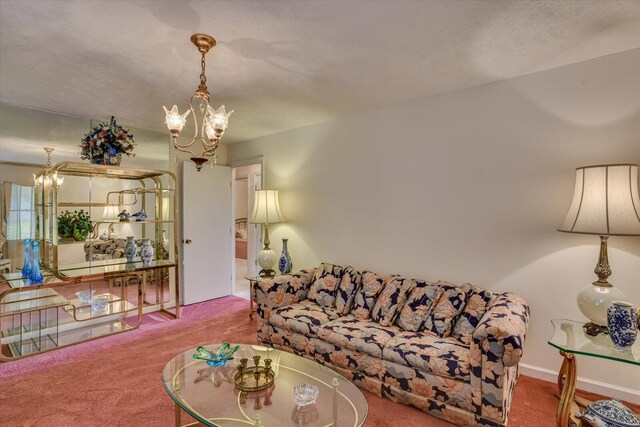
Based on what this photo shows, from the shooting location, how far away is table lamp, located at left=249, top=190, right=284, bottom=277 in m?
3.97

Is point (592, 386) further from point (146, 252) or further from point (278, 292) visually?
point (146, 252)

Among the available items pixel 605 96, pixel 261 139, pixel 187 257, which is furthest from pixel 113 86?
pixel 605 96

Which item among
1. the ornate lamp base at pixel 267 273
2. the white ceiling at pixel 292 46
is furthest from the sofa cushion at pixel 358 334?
the white ceiling at pixel 292 46

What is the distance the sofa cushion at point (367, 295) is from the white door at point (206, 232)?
2.56 meters

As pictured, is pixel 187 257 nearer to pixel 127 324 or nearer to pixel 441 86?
pixel 127 324

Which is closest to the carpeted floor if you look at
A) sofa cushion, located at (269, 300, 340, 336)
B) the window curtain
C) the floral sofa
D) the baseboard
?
the baseboard

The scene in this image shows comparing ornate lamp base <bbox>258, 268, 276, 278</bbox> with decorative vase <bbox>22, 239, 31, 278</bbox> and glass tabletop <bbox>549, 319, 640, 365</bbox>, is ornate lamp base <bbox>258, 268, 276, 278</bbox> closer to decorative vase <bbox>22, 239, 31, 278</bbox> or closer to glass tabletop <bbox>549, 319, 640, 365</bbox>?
decorative vase <bbox>22, 239, 31, 278</bbox>

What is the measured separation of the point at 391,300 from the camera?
279cm

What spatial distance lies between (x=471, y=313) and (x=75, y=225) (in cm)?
399

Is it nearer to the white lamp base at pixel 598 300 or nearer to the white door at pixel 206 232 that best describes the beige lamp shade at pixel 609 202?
the white lamp base at pixel 598 300

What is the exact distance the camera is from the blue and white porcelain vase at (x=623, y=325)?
1692 millimetres

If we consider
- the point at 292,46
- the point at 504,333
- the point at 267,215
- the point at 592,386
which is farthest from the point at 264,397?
the point at 267,215

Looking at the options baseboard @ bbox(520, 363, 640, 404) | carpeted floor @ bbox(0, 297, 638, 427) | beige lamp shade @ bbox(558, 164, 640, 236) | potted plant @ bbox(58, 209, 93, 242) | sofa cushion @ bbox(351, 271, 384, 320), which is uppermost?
beige lamp shade @ bbox(558, 164, 640, 236)

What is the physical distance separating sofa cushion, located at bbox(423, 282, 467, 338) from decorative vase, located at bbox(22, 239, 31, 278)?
12.6 ft
